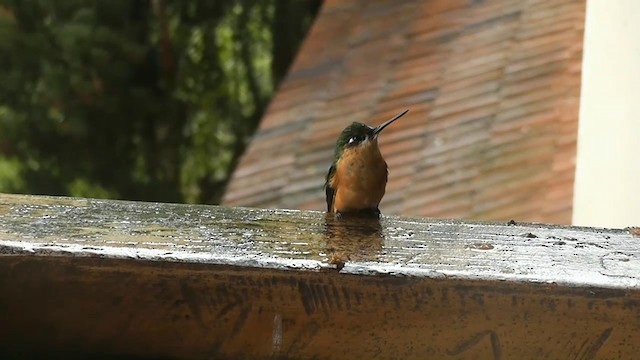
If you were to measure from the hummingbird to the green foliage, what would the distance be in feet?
10.6

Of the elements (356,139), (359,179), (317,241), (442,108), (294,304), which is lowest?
(294,304)

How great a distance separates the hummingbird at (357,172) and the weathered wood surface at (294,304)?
4.04ft

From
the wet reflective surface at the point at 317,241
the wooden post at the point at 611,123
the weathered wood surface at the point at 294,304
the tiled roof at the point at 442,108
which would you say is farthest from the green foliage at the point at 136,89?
A: the weathered wood surface at the point at 294,304

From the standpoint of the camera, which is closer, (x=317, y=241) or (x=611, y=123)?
(x=317, y=241)

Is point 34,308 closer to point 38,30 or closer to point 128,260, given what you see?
point 128,260

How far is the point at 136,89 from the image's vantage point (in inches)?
245

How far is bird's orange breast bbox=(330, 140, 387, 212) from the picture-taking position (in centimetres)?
225

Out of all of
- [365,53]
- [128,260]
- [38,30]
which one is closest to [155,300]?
[128,260]

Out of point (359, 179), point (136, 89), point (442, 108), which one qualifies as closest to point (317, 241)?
point (359, 179)

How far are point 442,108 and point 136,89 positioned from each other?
2690mm

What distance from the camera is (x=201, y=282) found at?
0.97 m

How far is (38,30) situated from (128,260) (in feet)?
15.6

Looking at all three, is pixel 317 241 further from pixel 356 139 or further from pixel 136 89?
pixel 136 89

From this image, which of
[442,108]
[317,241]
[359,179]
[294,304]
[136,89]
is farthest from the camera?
[136,89]
